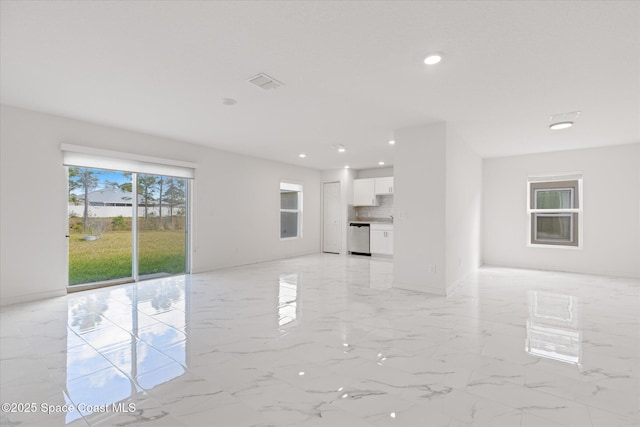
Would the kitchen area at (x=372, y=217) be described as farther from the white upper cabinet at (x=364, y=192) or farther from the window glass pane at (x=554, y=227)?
the window glass pane at (x=554, y=227)

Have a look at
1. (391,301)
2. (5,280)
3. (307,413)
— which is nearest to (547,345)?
(391,301)

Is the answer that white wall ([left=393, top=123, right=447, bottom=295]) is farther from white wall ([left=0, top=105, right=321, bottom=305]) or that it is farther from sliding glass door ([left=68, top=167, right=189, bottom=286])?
sliding glass door ([left=68, top=167, right=189, bottom=286])

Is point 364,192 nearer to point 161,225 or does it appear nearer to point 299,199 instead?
point 299,199

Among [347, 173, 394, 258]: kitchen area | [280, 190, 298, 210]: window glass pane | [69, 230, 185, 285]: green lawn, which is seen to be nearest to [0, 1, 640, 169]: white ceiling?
[69, 230, 185, 285]: green lawn

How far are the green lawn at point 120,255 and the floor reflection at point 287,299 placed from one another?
2.09 meters

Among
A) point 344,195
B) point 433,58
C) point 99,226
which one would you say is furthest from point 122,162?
point 344,195

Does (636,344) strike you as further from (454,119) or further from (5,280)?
(5,280)

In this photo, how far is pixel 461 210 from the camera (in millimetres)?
4973

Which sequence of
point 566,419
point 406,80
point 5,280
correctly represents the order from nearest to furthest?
point 566,419, point 406,80, point 5,280

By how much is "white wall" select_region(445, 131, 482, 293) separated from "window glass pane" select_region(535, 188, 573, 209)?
45.7 inches

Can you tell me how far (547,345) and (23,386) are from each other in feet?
12.9

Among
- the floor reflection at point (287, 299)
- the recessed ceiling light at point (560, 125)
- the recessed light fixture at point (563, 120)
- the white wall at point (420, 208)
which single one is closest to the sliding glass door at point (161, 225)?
the floor reflection at point (287, 299)

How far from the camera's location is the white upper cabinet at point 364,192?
27.1 ft

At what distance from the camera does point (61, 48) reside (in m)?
2.36
